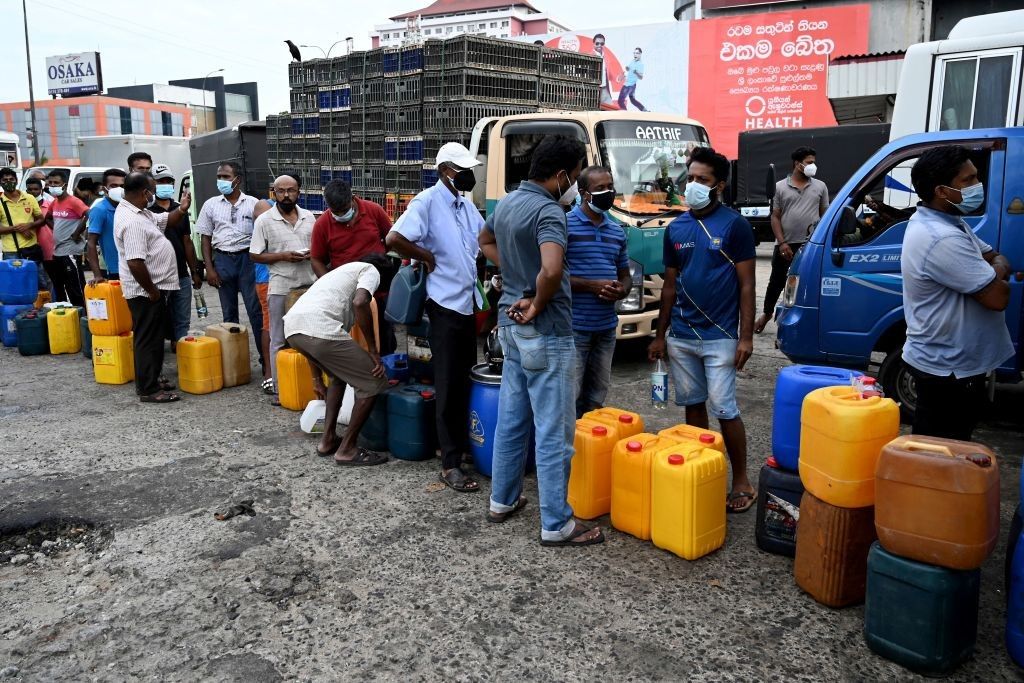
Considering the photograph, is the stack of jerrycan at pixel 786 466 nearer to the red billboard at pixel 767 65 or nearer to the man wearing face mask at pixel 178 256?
the man wearing face mask at pixel 178 256

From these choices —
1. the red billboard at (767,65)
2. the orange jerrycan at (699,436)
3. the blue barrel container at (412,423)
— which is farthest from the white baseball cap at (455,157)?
the red billboard at (767,65)

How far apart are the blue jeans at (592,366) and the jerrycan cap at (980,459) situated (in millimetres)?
2143

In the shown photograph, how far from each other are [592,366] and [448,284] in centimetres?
97

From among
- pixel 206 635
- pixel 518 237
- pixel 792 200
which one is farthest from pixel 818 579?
pixel 792 200

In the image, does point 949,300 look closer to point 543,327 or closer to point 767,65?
point 543,327

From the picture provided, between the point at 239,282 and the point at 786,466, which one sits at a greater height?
the point at 239,282

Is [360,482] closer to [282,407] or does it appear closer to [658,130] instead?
[282,407]

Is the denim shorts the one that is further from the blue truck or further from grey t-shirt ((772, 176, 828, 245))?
grey t-shirt ((772, 176, 828, 245))

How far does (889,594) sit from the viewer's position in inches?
112

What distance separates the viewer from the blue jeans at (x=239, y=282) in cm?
740

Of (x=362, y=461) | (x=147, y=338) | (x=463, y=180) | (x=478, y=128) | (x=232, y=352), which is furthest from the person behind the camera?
(x=478, y=128)

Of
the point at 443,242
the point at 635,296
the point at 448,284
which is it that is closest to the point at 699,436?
the point at 448,284

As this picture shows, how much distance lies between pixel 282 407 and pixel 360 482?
2.00 m

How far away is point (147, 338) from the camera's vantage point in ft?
Result: 21.8
